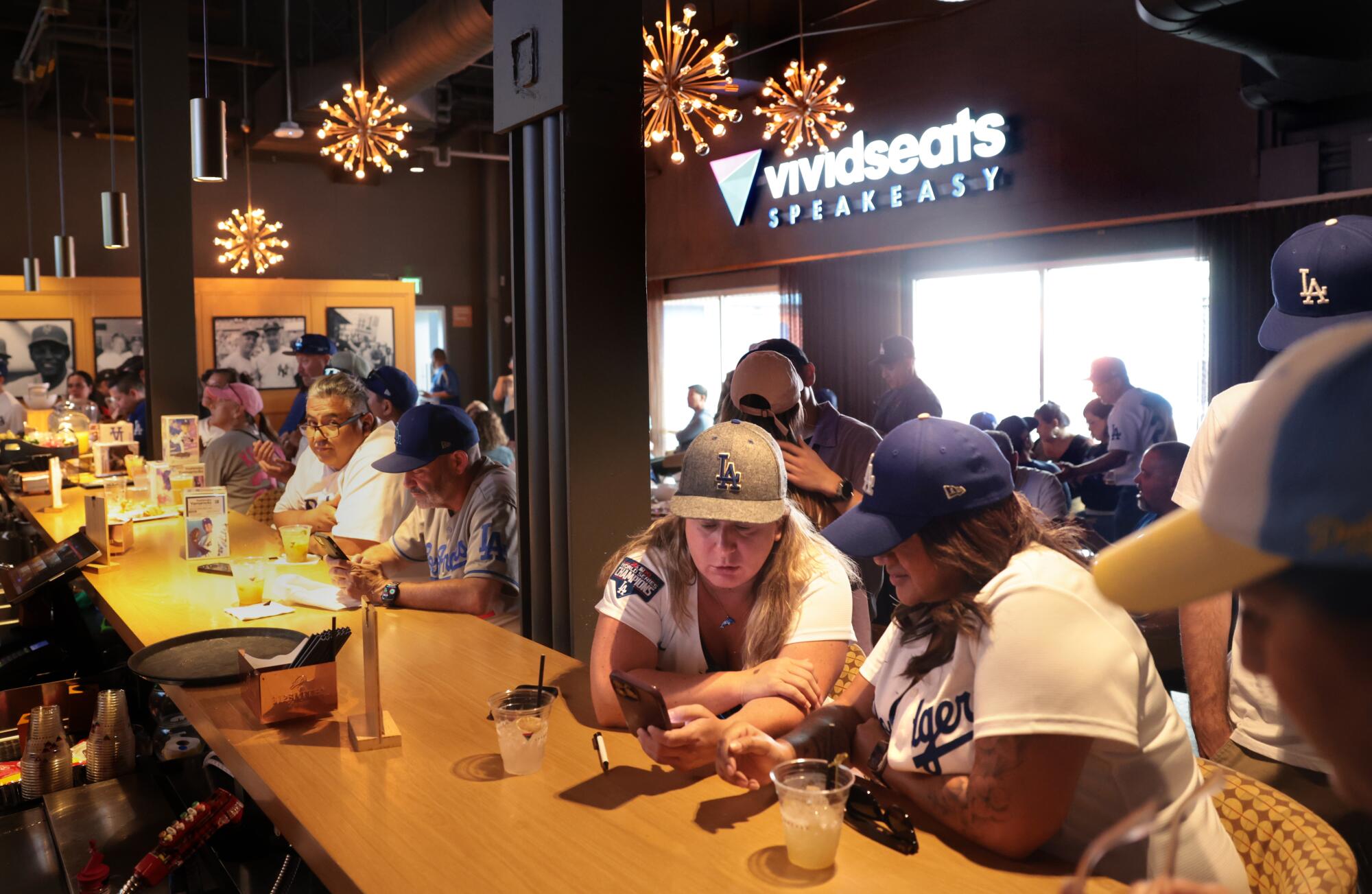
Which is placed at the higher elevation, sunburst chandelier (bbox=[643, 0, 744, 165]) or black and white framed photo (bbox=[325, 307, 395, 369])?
sunburst chandelier (bbox=[643, 0, 744, 165])

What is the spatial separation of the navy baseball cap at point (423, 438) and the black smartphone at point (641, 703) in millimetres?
1583

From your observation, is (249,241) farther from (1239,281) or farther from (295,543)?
(1239,281)

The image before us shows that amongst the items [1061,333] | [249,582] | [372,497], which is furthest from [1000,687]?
[1061,333]

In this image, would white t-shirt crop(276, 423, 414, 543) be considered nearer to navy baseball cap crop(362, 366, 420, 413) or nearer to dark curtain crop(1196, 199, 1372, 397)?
navy baseball cap crop(362, 366, 420, 413)

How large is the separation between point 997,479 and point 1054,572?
7.4 inches

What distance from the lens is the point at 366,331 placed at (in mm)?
14797

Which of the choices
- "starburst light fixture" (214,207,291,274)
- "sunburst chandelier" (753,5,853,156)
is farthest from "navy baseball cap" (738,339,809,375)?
"starburst light fixture" (214,207,291,274)

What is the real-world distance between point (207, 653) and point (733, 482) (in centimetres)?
144

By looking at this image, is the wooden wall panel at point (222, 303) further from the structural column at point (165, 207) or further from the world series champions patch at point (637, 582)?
the world series champions patch at point (637, 582)

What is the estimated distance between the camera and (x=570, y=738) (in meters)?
2.09

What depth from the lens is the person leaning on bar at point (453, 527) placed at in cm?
312

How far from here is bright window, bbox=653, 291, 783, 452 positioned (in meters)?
12.3

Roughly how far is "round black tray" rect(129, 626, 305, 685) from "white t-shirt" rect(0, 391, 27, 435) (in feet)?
27.4

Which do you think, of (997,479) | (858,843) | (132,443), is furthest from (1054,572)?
(132,443)
